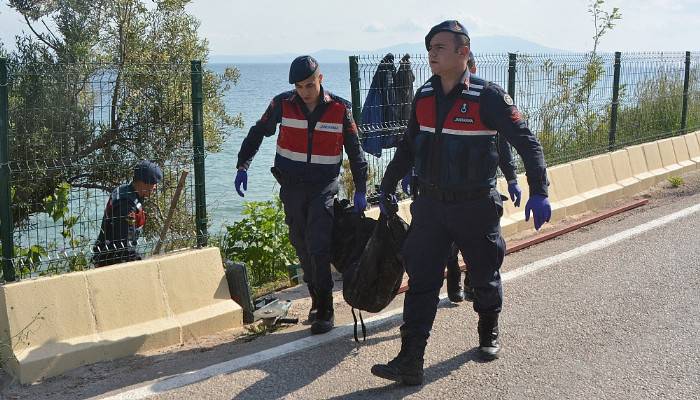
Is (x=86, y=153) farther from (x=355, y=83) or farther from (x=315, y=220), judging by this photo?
(x=355, y=83)

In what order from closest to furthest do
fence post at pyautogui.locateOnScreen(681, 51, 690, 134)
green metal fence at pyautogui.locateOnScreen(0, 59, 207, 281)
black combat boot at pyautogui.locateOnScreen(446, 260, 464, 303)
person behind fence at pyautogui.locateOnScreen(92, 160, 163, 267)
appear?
green metal fence at pyautogui.locateOnScreen(0, 59, 207, 281), person behind fence at pyautogui.locateOnScreen(92, 160, 163, 267), black combat boot at pyautogui.locateOnScreen(446, 260, 464, 303), fence post at pyautogui.locateOnScreen(681, 51, 690, 134)

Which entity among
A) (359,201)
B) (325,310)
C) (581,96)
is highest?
(581,96)

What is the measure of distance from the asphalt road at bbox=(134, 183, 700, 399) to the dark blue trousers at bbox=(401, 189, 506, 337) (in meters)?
0.42

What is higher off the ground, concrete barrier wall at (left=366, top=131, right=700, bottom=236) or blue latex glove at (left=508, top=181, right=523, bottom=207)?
blue latex glove at (left=508, top=181, right=523, bottom=207)

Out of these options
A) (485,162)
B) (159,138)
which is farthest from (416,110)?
(159,138)

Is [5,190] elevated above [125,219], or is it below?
above

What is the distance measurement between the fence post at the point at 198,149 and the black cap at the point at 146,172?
313 mm

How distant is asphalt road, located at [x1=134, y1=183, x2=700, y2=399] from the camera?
197 inches

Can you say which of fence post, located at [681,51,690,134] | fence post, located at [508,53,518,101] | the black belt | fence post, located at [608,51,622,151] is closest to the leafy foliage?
the black belt

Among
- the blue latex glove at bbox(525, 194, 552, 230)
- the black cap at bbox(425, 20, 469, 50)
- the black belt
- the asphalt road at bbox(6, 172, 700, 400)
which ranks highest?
the black cap at bbox(425, 20, 469, 50)

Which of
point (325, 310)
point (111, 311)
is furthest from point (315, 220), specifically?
point (111, 311)

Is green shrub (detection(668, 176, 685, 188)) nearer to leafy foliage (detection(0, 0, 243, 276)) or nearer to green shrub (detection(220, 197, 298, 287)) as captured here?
green shrub (detection(220, 197, 298, 287))

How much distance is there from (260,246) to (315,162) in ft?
6.99

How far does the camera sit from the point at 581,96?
39.0 feet
